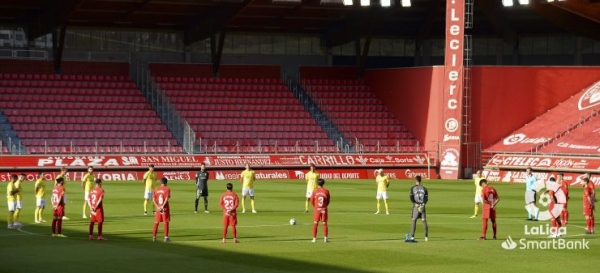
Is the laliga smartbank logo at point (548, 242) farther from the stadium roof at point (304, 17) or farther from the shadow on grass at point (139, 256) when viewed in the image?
the stadium roof at point (304, 17)

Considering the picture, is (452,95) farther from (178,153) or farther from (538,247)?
(538,247)

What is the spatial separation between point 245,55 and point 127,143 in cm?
1504

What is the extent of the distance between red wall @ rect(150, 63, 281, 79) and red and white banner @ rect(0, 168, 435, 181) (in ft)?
42.6

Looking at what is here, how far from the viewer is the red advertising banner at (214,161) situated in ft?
195

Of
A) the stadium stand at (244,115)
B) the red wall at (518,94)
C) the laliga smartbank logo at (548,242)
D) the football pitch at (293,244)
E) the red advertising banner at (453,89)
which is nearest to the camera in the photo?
the football pitch at (293,244)

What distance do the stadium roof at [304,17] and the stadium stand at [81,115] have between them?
3.85 m

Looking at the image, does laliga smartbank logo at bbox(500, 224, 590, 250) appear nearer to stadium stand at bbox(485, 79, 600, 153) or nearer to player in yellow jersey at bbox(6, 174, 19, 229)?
player in yellow jersey at bbox(6, 174, 19, 229)

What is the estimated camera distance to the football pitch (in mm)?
25016

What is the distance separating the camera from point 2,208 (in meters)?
41.0

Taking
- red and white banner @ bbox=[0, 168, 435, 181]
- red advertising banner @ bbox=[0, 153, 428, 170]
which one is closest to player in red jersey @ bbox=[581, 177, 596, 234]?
red and white banner @ bbox=[0, 168, 435, 181]

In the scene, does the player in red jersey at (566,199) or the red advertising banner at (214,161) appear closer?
→ the player in red jersey at (566,199)

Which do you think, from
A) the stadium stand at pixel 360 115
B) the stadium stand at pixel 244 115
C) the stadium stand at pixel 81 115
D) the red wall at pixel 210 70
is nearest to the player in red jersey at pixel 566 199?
the stadium stand at pixel 81 115

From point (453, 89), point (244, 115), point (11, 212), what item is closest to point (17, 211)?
point (11, 212)

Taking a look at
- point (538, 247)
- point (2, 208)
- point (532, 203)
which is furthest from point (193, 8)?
point (538, 247)
